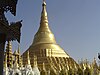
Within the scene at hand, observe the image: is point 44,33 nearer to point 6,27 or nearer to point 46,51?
point 46,51

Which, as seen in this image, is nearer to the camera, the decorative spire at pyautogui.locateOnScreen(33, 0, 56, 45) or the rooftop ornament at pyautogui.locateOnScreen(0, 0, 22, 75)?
the rooftop ornament at pyautogui.locateOnScreen(0, 0, 22, 75)

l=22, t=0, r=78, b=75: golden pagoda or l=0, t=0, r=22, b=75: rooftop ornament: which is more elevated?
l=22, t=0, r=78, b=75: golden pagoda

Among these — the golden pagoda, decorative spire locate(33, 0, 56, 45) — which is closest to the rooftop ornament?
the golden pagoda

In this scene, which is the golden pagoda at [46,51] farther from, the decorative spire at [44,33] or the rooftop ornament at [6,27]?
the rooftop ornament at [6,27]

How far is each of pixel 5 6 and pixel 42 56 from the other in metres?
49.6

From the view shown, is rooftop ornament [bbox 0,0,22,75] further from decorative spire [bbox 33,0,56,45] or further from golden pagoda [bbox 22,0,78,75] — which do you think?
decorative spire [bbox 33,0,56,45]

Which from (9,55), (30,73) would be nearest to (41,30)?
(9,55)

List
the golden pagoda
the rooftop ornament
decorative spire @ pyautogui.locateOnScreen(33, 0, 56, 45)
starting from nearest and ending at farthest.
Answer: the rooftop ornament, the golden pagoda, decorative spire @ pyautogui.locateOnScreen(33, 0, 56, 45)

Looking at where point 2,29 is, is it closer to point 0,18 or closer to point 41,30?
point 0,18

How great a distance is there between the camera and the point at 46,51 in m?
55.8

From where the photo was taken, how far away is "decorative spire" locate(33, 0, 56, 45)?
6150 centimetres

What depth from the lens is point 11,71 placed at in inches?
1356

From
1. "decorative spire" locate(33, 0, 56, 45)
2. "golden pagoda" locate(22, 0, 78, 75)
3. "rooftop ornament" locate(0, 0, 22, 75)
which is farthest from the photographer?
"decorative spire" locate(33, 0, 56, 45)

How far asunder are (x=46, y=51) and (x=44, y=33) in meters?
7.13
